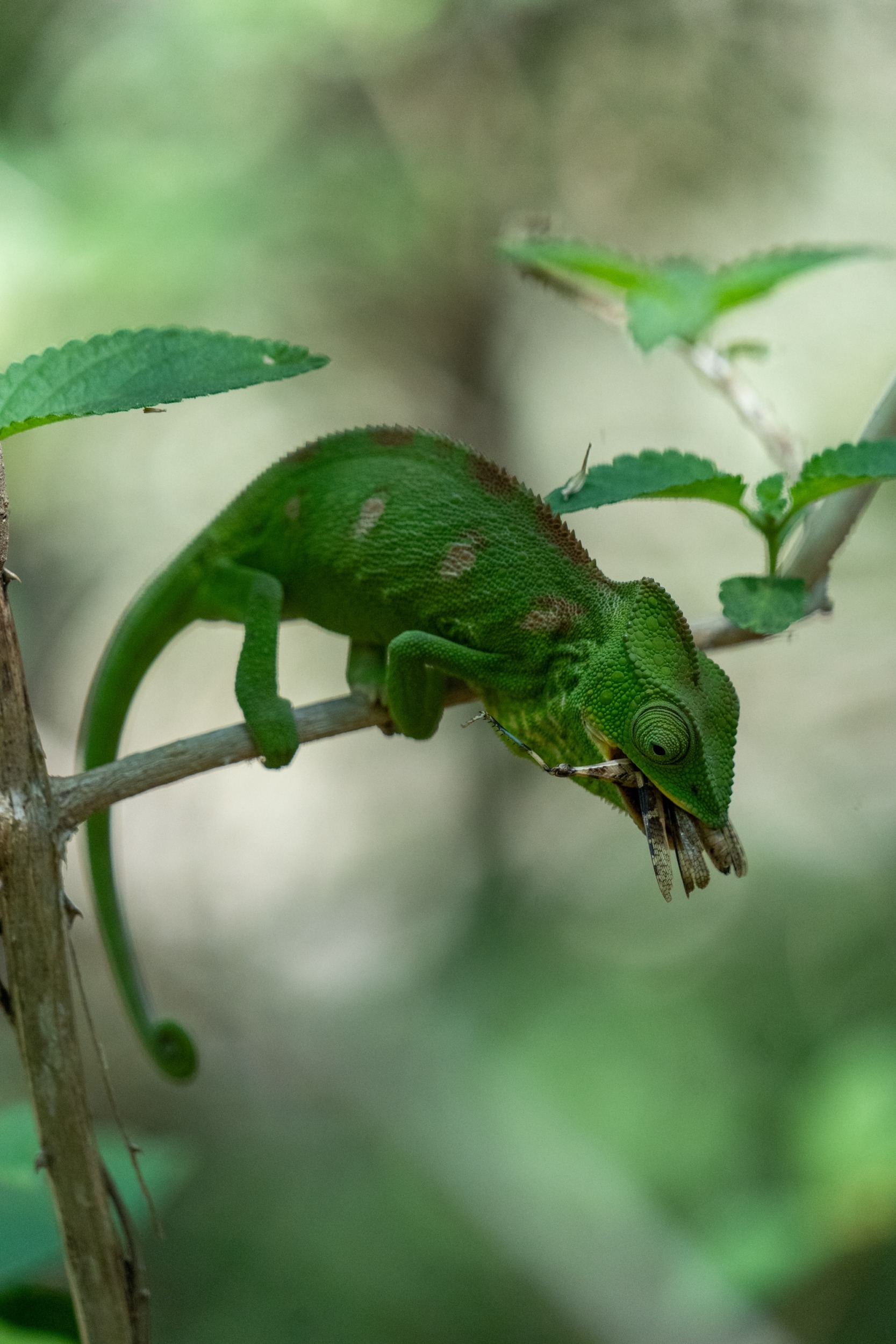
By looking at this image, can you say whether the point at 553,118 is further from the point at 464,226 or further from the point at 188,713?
the point at 188,713

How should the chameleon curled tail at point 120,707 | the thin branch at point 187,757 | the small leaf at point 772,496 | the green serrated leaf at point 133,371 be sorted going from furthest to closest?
1. the chameleon curled tail at point 120,707
2. the small leaf at point 772,496
3. the thin branch at point 187,757
4. the green serrated leaf at point 133,371

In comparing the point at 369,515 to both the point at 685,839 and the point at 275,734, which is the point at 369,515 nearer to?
the point at 275,734

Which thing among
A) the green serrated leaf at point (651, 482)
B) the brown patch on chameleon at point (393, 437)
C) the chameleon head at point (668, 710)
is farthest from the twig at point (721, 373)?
the brown patch on chameleon at point (393, 437)

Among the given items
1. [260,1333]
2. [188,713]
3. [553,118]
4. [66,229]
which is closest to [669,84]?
[553,118]

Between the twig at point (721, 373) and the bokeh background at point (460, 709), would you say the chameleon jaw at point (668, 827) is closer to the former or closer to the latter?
the twig at point (721, 373)

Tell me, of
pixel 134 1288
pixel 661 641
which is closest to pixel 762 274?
pixel 661 641
